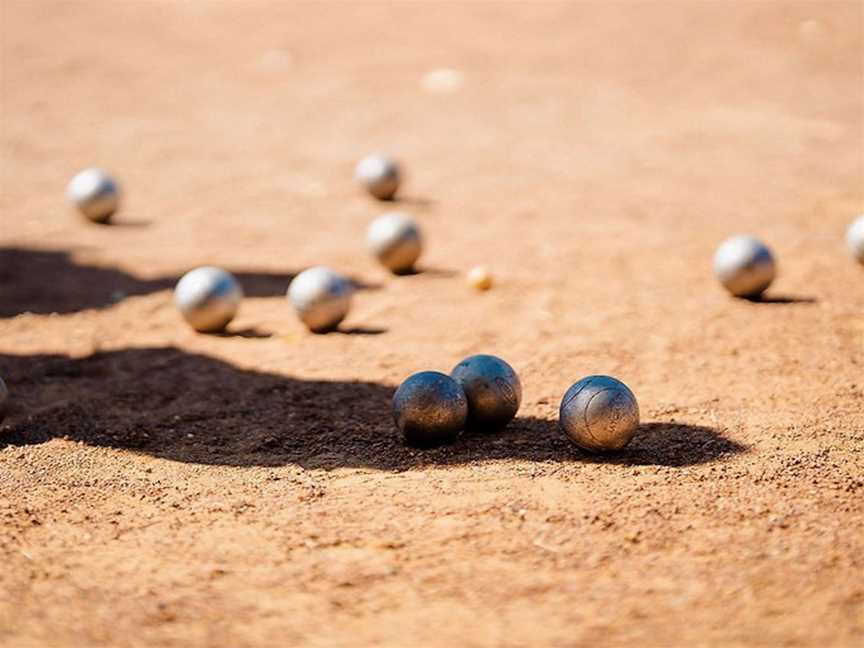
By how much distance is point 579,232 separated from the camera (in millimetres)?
11859

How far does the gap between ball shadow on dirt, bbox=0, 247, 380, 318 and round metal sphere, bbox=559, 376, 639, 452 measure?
14.4 feet

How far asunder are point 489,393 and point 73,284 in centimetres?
554

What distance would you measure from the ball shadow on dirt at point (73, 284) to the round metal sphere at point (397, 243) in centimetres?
35

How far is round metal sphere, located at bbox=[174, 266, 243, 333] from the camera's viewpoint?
8922 mm

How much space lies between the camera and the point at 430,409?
20.9 ft

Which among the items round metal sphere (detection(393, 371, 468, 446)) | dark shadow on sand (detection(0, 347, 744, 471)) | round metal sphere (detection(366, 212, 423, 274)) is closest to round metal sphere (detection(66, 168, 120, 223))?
round metal sphere (detection(366, 212, 423, 274))

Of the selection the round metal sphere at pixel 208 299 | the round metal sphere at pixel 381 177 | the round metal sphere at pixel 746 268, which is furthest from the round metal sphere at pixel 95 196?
the round metal sphere at pixel 746 268

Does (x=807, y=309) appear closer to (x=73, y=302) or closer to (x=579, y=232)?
(x=579, y=232)

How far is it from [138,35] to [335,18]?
4.38 metres

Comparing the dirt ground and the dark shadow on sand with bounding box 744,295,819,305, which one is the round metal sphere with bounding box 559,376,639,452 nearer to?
the dirt ground

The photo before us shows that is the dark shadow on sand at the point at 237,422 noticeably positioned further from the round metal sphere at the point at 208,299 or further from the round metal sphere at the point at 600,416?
the round metal sphere at the point at 208,299

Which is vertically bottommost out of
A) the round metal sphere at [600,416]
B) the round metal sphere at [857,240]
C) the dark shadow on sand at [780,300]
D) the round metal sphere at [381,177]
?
the round metal sphere at [600,416]

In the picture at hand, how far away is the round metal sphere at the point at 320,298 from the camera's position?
8.91 m

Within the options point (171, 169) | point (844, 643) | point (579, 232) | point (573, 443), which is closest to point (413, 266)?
point (579, 232)
